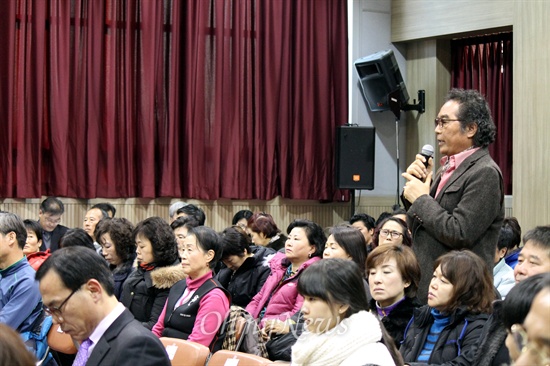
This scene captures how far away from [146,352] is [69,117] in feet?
17.8

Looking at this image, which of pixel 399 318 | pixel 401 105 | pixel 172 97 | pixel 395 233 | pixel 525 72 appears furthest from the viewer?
pixel 401 105

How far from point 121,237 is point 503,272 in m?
2.23

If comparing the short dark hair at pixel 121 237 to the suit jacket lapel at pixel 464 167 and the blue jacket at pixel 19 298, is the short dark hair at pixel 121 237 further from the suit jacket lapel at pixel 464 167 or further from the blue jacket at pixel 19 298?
the suit jacket lapel at pixel 464 167

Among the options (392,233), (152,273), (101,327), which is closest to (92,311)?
(101,327)

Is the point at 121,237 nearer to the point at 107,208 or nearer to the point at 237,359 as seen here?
the point at 107,208

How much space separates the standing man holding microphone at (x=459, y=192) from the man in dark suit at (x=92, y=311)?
1313 mm

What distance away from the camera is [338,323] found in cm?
231

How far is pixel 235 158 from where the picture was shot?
7.69 meters

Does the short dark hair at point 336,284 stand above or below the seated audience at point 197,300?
above

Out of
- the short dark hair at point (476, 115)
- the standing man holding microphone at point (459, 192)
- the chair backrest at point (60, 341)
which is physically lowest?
the chair backrest at point (60, 341)

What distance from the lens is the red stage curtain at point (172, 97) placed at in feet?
22.7

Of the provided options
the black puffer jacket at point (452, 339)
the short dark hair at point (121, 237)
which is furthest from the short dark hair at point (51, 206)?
the black puffer jacket at point (452, 339)

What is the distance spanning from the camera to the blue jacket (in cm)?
384

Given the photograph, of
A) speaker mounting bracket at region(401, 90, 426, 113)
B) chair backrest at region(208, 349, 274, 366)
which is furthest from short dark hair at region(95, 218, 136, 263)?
speaker mounting bracket at region(401, 90, 426, 113)
